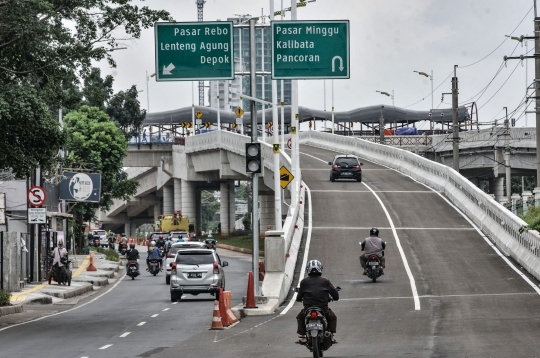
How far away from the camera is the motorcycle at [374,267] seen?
1214 inches

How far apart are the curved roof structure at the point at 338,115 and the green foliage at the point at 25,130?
8550cm

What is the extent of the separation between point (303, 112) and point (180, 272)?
280 feet

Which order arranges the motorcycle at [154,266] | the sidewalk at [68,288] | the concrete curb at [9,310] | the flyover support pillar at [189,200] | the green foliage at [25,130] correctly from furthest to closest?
the flyover support pillar at [189,200] < the motorcycle at [154,266] < the sidewalk at [68,288] < the concrete curb at [9,310] < the green foliage at [25,130]

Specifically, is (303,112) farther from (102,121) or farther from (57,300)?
(57,300)

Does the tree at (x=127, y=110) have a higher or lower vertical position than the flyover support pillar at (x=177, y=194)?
higher

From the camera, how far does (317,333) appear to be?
15.4m

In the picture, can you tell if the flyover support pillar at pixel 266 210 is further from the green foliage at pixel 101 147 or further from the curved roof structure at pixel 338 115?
the curved roof structure at pixel 338 115

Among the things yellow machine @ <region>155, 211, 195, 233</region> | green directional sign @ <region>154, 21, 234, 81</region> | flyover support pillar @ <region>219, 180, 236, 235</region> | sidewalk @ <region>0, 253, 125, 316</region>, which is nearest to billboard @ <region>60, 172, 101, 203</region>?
sidewalk @ <region>0, 253, 125, 316</region>

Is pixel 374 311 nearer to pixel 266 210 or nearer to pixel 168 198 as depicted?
pixel 266 210

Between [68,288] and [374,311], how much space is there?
1798 centimetres

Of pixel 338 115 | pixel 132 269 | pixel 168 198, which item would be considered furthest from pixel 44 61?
pixel 338 115

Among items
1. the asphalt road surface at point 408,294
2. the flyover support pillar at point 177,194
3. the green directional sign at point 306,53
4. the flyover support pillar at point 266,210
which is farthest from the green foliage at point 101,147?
the green directional sign at point 306,53

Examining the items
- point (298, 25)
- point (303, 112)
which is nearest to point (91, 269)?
point (298, 25)

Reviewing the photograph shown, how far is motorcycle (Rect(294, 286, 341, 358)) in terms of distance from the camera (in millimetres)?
15398
